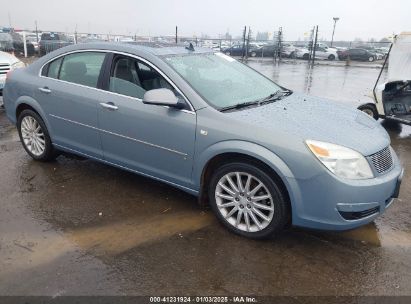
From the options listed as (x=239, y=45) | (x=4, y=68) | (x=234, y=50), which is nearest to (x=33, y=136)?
(x=4, y=68)

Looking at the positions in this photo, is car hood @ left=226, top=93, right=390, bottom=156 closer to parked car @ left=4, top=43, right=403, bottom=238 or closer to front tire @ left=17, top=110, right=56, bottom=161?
parked car @ left=4, top=43, right=403, bottom=238

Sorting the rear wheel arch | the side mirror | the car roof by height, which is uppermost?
the car roof

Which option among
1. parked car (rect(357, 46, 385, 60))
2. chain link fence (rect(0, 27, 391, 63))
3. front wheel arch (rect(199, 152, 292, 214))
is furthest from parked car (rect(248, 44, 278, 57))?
front wheel arch (rect(199, 152, 292, 214))

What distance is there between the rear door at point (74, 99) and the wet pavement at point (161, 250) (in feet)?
1.80

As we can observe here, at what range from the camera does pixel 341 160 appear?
122 inches

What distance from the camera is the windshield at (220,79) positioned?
12.5 ft

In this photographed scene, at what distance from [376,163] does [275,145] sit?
0.85 meters

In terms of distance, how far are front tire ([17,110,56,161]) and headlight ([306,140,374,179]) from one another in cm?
343

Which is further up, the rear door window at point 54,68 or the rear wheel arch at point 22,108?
the rear door window at point 54,68

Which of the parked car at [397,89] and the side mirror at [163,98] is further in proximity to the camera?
the parked car at [397,89]

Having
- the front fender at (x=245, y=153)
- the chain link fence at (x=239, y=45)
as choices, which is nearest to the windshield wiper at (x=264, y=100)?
the front fender at (x=245, y=153)

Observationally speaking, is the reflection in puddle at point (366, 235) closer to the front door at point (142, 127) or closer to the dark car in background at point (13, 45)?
the front door at point (142, 127)

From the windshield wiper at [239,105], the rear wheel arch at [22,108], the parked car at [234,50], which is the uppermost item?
the windshield wiper at [239,105]

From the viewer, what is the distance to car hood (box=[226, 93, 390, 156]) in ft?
10.6
